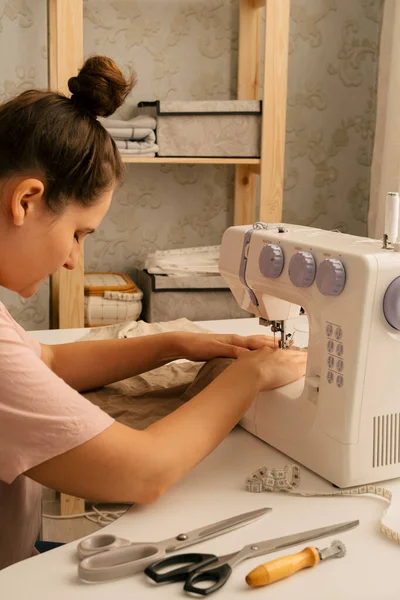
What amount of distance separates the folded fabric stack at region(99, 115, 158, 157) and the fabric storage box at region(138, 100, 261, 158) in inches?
1.0

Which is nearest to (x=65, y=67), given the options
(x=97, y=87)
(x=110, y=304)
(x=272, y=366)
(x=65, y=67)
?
(x=65, y=67)

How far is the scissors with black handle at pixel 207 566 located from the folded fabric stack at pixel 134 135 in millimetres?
1766

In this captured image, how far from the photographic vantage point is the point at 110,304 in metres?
2.47

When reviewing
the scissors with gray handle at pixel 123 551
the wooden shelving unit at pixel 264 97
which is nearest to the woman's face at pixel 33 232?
the scissors with gray handle at pixel 123 551

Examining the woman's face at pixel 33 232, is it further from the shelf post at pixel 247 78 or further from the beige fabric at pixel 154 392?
the shelf post at pixel 247 78

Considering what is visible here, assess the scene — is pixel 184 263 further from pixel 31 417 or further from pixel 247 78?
pixel 31 417

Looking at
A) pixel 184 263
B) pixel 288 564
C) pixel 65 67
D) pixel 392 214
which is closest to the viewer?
pixel 288 564

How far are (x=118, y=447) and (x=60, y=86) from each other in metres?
1.68

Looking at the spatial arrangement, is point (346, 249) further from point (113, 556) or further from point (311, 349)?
point (113, 556)

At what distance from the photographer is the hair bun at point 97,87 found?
0.97m

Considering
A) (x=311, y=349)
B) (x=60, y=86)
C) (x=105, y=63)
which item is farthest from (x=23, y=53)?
(x=311, y=349)

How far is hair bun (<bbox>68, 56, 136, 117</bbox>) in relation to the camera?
0.97m

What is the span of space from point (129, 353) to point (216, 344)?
148 millimetres

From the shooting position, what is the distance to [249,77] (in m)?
2.82
